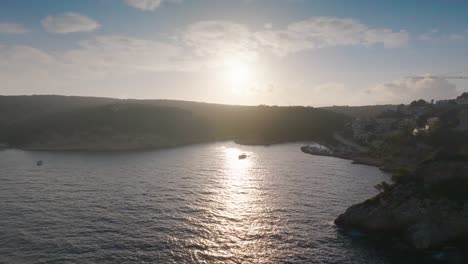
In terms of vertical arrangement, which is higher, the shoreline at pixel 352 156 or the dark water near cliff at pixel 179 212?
the shoreline at pixel 352 156

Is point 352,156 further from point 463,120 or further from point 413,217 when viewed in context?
point 413,217

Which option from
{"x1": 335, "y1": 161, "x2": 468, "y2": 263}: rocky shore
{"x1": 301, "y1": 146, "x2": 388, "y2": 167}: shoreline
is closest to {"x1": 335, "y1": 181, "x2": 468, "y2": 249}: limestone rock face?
{"x1": 335, "y1": 161, "x2": 468, "y2": 263}: rocky shore

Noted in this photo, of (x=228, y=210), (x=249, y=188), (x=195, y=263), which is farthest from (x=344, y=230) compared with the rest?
(x=249, y=188)

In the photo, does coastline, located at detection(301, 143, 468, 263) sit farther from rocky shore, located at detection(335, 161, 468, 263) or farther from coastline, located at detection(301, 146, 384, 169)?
coastline, located at detection(301, 146, 384, 169)

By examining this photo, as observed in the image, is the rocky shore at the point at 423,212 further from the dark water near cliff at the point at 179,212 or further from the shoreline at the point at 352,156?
the shoreline at the point at 352,156

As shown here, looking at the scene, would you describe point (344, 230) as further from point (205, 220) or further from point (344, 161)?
point (344, 161)

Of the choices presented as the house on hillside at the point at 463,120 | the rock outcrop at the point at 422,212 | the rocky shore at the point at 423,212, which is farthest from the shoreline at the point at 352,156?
the rock outcrop at the point at 422,212

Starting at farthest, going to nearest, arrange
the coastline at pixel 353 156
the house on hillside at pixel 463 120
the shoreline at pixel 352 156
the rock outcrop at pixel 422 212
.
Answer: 1. the house on hillside at pixel 463 120
2. the coastline at pixel 353 156
3. the shoreline at pixel 352 156
4. the rock outcrop at pixel 422 212

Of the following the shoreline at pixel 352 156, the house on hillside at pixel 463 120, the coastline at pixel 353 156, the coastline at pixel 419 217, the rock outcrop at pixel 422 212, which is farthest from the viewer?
the house on hillside at pixel 463 120

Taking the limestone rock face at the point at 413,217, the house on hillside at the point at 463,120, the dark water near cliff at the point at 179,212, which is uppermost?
the house on hillside at the point at 463,120
